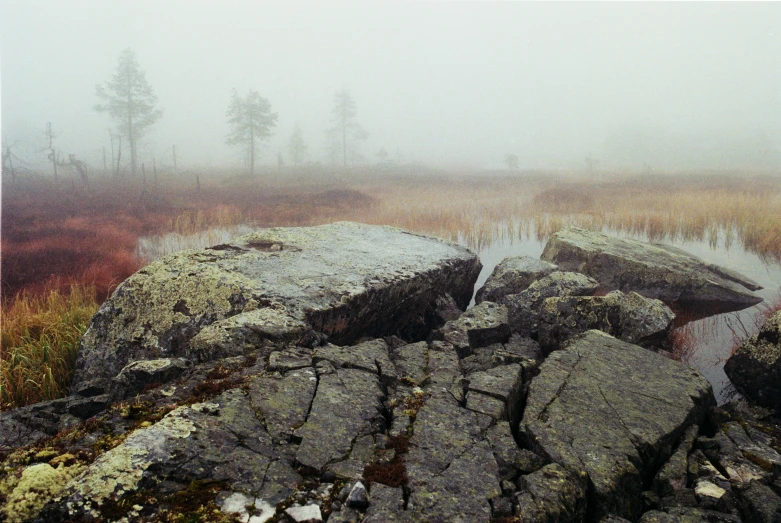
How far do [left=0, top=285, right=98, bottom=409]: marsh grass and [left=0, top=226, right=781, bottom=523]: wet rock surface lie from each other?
164 centimetres

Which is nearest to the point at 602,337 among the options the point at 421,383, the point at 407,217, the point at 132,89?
the point at 421,383

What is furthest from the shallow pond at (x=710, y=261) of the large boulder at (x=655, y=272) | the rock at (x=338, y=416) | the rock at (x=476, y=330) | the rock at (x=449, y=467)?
the rock at (x=338, y=416)

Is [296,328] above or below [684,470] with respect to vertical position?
above

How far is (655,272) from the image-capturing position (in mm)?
9328

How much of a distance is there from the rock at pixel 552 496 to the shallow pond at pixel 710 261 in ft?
12.8

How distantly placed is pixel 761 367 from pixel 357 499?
5201 millimetres

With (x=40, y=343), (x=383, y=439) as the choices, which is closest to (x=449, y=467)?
(x=383, y=439)

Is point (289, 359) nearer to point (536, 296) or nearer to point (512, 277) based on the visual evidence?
point (536, 296)

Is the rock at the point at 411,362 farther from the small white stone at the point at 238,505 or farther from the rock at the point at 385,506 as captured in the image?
the small white stone at the point at 238,505

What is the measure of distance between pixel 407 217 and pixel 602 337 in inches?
550

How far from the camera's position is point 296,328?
498 centimetres

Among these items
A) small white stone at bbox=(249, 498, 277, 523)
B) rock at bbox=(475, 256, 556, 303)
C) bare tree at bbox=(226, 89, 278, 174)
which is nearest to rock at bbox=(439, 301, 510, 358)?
rock at bbox=(475, 256, 556, 303)

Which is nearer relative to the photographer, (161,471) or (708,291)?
(161,471)

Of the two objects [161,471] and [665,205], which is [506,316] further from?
[665,205]
